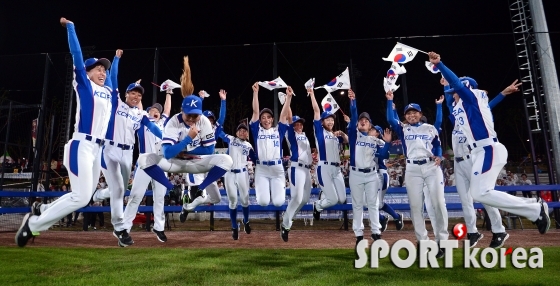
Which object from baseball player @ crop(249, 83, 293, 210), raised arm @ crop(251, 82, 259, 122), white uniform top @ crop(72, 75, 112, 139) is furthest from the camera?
baseball player @ crop(249, 83, 293, 210)

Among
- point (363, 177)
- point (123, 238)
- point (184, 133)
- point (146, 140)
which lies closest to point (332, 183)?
point (363, 177)

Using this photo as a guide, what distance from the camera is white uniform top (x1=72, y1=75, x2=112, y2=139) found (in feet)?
17.8

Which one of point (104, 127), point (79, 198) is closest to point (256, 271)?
point (79, 198)

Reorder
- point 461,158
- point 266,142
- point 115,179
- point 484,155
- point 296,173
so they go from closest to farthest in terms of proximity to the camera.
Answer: point 484,155 → point 115,179 → point 461,158 → point 296,173 → point 266,142

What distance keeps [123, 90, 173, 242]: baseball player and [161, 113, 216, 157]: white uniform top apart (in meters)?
0.77

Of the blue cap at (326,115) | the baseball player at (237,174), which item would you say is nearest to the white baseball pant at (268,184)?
the baseball player at (237,174)

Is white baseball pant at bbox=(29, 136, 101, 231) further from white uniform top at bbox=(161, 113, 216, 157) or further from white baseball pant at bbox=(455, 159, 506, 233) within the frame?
white baseball pant at bbox=(455, 159, 506, 233)

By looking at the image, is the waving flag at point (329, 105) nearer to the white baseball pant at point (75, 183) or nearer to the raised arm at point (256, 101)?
the raised arm at point (256, 101)

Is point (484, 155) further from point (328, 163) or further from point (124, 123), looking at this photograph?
point (124, 123)

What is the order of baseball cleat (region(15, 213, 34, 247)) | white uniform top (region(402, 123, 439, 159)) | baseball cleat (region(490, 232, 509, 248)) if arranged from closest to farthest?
baseball cleat (region(15, 213, 34, 247))
white uniform top (region(402, 123, 439, 159))
baseball cleat (region(490, 232, 509, 248))

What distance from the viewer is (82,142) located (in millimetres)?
5309

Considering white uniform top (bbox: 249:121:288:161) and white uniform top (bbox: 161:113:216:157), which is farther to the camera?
white uniform top (bbox: 249:121:288:161)

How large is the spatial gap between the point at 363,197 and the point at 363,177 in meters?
0.42

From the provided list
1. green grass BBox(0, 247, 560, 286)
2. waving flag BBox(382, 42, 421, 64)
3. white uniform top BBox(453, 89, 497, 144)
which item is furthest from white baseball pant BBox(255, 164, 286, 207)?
white uniform top BBox(453, 89, 497, 144)
